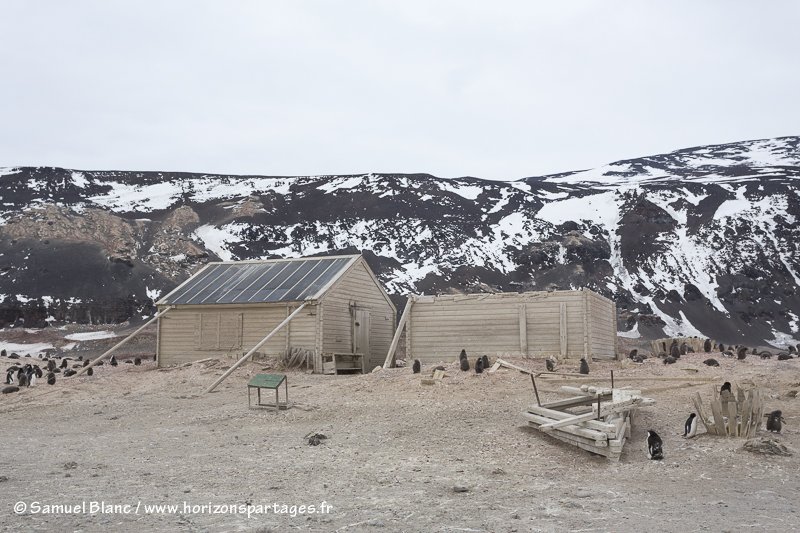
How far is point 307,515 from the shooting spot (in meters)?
6.75

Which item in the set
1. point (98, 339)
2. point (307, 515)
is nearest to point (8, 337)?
point (98, 339)

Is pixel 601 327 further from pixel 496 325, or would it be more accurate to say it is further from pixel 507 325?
pixel 496 325

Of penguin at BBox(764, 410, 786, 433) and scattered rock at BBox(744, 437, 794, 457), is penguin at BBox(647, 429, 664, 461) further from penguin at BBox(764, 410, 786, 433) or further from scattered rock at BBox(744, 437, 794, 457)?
penguin at BBox(764, 410, 786, 433)

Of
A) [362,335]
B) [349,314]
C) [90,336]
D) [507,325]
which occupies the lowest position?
[90,336]

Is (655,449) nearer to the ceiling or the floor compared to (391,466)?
nearer to the ceiling

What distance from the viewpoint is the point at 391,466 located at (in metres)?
9.09

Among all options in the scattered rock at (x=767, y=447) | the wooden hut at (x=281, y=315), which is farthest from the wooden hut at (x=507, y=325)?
the scattered rock at (x=767, y=447)

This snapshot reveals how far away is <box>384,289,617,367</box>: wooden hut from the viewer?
19.2 meters

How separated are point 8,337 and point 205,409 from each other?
111 feet

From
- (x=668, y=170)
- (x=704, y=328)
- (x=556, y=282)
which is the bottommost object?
(x=704, y=328)

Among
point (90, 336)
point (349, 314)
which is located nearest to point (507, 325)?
point (349, 314)

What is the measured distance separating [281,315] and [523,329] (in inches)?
331

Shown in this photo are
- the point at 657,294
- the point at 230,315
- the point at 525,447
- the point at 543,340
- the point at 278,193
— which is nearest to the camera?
the point at 525,447

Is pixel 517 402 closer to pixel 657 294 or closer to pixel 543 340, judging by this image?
pixel 543 340
